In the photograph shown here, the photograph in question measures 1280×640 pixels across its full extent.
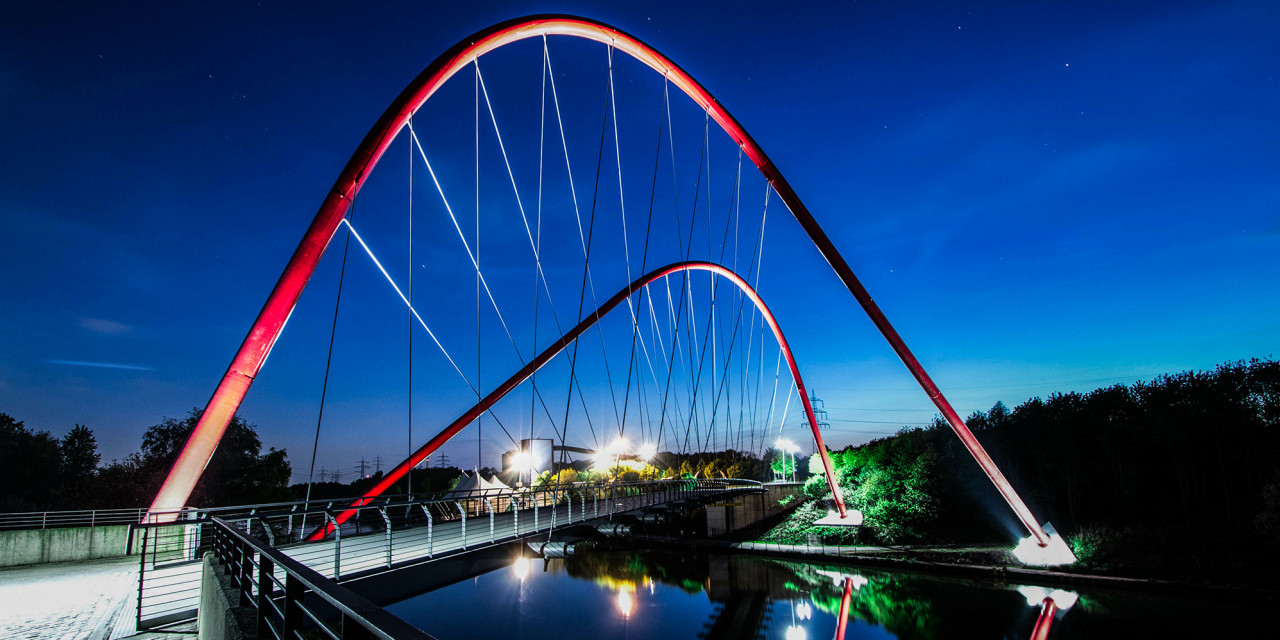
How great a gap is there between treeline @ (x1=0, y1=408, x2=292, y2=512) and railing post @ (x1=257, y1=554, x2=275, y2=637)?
38.9m

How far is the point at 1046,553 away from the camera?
23438 millimetres

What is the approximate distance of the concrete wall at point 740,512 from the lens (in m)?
34.4

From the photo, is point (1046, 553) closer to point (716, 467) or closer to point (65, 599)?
point (65, 599)

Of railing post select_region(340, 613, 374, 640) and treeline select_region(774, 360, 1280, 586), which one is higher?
railing post select_region(340, 613, 374, 640)

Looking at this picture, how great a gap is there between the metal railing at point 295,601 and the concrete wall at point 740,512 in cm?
2977

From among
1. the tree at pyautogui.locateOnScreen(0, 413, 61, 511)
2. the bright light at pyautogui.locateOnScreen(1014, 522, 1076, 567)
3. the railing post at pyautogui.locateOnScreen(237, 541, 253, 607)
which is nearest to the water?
the bright light at pyautogui.locateOnScreen(1014, 522, 1076, 567)

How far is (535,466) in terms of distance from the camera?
47281mm

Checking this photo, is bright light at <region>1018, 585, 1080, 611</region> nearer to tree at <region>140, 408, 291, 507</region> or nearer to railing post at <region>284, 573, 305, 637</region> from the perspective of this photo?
railing post at <region>284, 573, 305, 637</region>

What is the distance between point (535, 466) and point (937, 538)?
96.3ft

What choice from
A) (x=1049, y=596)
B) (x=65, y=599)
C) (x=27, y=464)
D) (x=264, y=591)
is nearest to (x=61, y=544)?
(x=65, y=599)

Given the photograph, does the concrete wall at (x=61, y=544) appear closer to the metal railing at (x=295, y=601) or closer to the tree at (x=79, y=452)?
the metal railing at (x=295, y=601)

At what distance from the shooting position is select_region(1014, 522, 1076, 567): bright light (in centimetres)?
2325

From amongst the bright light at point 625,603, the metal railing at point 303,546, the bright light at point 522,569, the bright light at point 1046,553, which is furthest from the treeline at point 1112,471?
the metal railing at point 303,546

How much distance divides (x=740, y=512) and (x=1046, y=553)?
55.7 ft
